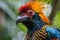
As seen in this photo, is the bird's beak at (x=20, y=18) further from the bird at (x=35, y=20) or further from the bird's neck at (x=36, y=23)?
the bird's neck at (x=36, y=23)

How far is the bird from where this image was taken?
5.30 meters

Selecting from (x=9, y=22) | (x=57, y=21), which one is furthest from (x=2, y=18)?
(x=57, y=21)

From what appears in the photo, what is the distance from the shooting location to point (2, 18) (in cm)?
652

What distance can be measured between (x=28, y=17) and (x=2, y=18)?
1.26 meters

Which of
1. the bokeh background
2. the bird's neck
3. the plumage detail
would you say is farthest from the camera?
the bokeh background

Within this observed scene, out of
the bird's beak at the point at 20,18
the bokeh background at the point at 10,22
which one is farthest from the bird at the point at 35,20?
the bokeh background at the point at 10,22

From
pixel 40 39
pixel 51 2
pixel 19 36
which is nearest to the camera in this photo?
pixel 40 39

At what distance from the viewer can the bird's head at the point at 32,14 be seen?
5.34m

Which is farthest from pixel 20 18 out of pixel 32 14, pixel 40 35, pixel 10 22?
pixel 10 22

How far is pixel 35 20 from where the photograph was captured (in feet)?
17.8

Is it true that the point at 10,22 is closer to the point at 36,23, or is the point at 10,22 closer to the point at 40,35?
the point at 36,23

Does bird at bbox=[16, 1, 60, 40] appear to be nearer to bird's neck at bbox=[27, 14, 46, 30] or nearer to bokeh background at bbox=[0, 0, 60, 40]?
bird's neck at bbox=[27, 14, 46, 30]

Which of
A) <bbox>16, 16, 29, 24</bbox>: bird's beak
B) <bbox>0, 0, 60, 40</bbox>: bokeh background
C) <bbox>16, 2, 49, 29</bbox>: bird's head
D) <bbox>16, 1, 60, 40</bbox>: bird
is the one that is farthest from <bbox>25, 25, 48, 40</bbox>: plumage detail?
<bbox>0, 0, 60, 40</bbox>: bokeh background

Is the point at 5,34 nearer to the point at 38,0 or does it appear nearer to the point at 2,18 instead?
the point at 2,18
